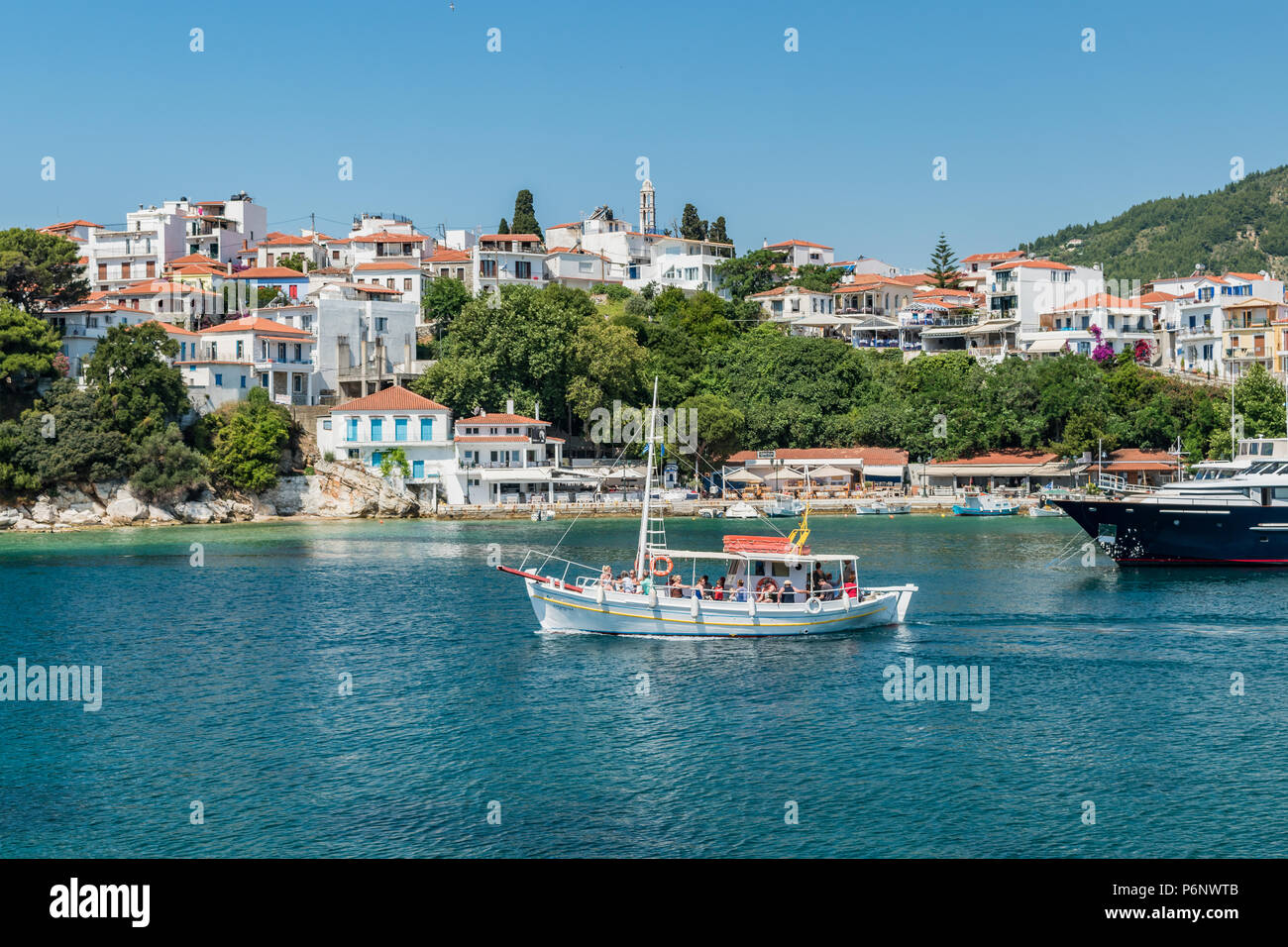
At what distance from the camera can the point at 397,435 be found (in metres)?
68.8

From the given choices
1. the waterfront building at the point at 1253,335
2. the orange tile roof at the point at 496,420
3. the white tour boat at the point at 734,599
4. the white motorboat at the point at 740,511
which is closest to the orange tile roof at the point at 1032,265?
the waterfront building at the point at 1253,335

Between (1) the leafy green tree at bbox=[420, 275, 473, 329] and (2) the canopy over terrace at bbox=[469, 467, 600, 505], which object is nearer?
(2) the canopy over terrace at bbox=[469, 467, 600, 505]

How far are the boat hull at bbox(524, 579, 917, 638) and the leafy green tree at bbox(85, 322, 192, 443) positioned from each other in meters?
39.0

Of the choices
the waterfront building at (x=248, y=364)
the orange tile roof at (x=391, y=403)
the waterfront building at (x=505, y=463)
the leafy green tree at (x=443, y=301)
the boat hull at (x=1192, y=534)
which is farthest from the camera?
the leafy green tree at (x=443, y=301)

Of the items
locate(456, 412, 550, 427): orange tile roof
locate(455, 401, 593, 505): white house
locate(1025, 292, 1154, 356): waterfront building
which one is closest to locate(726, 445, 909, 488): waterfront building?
locate(455, 401, 593, 505): white house

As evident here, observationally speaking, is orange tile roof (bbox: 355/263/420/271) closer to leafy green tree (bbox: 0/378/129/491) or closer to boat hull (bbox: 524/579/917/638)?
leafy green tree (bbox: 0/378/129/491)

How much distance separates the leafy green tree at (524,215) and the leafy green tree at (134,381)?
161ft

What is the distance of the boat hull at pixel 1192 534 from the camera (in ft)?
142

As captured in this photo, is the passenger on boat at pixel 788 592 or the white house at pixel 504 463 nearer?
the passenger on boat at pixel 788 592

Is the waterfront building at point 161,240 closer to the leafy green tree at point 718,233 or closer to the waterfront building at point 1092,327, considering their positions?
the leafy green tree at point 718,233

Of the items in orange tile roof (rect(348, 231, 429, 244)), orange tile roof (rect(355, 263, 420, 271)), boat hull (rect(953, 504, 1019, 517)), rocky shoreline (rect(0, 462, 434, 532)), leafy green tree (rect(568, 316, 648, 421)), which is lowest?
boat hull (rect(953, 504, 1019, 517))

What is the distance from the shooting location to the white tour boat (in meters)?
30.3
